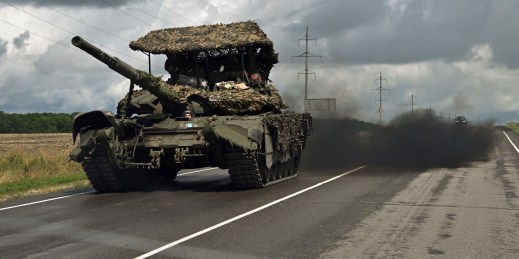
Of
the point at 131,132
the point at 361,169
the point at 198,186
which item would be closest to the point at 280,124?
the point at 198,186

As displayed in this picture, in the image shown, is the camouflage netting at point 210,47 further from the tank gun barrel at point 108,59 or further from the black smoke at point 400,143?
the black smoke at point 400,143

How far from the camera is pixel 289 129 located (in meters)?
16.4

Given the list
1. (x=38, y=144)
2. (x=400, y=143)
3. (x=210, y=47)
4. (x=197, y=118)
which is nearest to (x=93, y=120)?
(x=197, y=118)

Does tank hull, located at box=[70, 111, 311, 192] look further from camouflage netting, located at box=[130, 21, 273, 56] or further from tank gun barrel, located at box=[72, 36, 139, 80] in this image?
camouflage netting, located at box=[130, 21, 273, 56]

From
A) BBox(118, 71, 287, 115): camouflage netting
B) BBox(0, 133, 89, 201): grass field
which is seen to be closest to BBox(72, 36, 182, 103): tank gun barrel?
BBox(118, 71, 287, 115): camouflage netting

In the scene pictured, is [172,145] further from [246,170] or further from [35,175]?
[35,175]

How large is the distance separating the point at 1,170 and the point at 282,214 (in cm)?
1355

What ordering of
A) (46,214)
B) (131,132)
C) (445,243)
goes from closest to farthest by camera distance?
(445,243)
(46,214)
(131,132)

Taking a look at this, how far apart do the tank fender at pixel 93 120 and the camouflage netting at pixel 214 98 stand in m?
1.04

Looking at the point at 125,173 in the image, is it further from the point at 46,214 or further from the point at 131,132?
the point at 46,214

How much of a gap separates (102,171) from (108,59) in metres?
2.67

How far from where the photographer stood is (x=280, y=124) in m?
→ 15.4

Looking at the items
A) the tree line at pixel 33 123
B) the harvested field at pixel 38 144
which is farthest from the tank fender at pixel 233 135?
the tree line at pixel 33 123

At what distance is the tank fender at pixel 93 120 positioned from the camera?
538 inches
